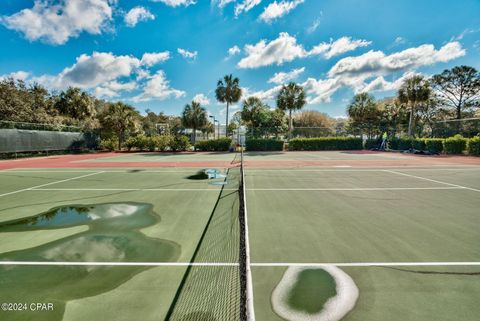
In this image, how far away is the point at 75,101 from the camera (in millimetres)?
37500

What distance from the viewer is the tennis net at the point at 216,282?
2752mm

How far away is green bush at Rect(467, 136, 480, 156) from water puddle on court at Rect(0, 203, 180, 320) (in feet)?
89.5

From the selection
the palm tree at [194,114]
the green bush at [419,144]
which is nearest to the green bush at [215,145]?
the palm tree at [194,114]

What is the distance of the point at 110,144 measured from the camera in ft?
100

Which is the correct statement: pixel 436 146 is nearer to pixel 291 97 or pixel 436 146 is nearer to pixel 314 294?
pixel 291 97

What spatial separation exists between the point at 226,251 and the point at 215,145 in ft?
85.9

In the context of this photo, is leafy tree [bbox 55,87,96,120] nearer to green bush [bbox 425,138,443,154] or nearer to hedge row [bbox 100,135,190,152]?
hedge row [bbox 100,135,190,152]

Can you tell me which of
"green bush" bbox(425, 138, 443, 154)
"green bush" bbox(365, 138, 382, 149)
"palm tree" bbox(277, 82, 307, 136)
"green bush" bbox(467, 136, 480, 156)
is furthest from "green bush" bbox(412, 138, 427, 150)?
"palm tree" bbox(277, 82, 307, 136)

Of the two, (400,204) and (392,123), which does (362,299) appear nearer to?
(400,204)

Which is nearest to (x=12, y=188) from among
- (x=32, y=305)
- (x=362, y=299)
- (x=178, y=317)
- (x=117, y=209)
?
(x=117, y=209)

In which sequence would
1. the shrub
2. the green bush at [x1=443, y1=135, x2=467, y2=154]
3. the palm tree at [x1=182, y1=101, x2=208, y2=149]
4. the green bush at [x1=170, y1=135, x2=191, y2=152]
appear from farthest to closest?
the palm tree at [x1=182, y1=101, x2=208, y2=149], the shrub, the green bush at [x1=170, y1=135, x2=191, y2=152], the green bush at [x1=443, y1=135, x2=467, y2=154]

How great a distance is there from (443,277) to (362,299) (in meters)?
1.49

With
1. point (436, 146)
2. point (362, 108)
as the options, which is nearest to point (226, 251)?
point (436, 146)

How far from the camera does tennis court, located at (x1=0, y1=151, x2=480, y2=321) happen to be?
2957mm
